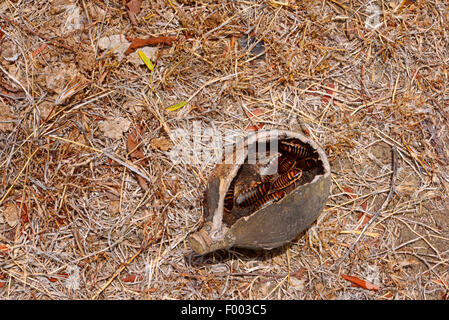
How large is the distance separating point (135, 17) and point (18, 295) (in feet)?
8.31

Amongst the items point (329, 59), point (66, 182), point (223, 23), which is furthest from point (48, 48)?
point (329, 59)

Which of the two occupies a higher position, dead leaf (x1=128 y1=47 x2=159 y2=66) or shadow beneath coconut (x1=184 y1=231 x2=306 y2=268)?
dead leaf (x1=128 y1=47 x2=159 y2=66)

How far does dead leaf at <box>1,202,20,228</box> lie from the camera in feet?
11.0

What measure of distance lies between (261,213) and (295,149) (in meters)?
0.63

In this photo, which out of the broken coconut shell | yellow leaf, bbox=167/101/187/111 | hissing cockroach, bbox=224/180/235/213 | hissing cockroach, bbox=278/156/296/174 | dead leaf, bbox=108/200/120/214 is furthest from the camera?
yellow leaf, bbox=167/101/187/111

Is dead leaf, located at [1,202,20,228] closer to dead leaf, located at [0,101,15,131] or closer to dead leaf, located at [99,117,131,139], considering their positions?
dead leaf, located at [0,101,15,131]

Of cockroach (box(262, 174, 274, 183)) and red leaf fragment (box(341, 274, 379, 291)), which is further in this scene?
red leaf fragment (box(341, 274, 379, 291))


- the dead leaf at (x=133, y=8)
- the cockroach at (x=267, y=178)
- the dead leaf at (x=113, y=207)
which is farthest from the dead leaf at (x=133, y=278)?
the dead leaf at (x=133, y=8)

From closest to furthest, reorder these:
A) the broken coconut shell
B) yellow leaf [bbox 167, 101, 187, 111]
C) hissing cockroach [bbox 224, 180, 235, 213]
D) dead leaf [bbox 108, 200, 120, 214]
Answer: the broken coconut shell → hissing cockroach [bbox 224, 180, 235, 213] → dead leaf [bbox 108, 200, 120, 214] → yellow leaf [bbox 167, 101, 187, 111]

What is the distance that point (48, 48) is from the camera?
11.6 feet

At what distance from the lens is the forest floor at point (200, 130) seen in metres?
3.35

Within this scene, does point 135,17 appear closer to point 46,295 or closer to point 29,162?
point 29,162

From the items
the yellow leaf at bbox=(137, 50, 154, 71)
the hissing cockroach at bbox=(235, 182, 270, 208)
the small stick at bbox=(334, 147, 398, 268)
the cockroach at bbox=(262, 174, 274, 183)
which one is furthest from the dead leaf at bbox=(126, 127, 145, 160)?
the small stick at bbox=(334, 147, 398, 268)

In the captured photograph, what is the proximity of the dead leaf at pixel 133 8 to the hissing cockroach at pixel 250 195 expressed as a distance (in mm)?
1795
